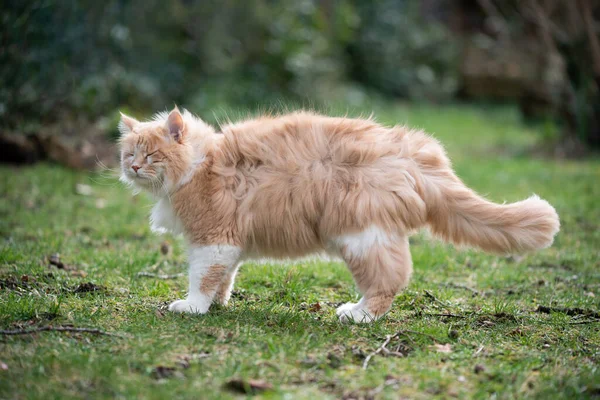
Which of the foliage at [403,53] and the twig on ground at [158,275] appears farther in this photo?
the foliage at [403,53]

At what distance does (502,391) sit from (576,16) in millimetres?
9004

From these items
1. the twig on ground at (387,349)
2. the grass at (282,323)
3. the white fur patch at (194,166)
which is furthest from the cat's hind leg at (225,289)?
the twig on ground at (387,349)

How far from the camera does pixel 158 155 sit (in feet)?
14.8

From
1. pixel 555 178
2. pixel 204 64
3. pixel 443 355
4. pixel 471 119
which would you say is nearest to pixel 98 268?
pixel 443 355

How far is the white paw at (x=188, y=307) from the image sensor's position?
4.35 metres

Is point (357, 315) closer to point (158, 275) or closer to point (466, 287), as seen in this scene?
point (466, 287)

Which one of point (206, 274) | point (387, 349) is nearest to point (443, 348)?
point (387, 349)

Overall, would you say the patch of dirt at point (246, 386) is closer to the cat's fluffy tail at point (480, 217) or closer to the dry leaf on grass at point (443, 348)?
the dry leaf on grass at point (443, 348)

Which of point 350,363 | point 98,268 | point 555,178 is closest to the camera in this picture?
point 350,363

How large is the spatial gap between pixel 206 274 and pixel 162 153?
2.79 feet

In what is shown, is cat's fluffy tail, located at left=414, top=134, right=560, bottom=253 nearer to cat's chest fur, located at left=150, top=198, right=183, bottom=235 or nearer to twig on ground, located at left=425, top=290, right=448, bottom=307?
twig on ground, located at left=425, top=290, right=448, bottom=307

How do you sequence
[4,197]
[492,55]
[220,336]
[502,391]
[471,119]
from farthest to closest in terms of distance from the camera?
[492,55] → [471,119] → [4,197] → [220,336] → [502,391]

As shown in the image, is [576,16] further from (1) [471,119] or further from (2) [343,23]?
(2) [343,23]

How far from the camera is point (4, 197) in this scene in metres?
7.83
